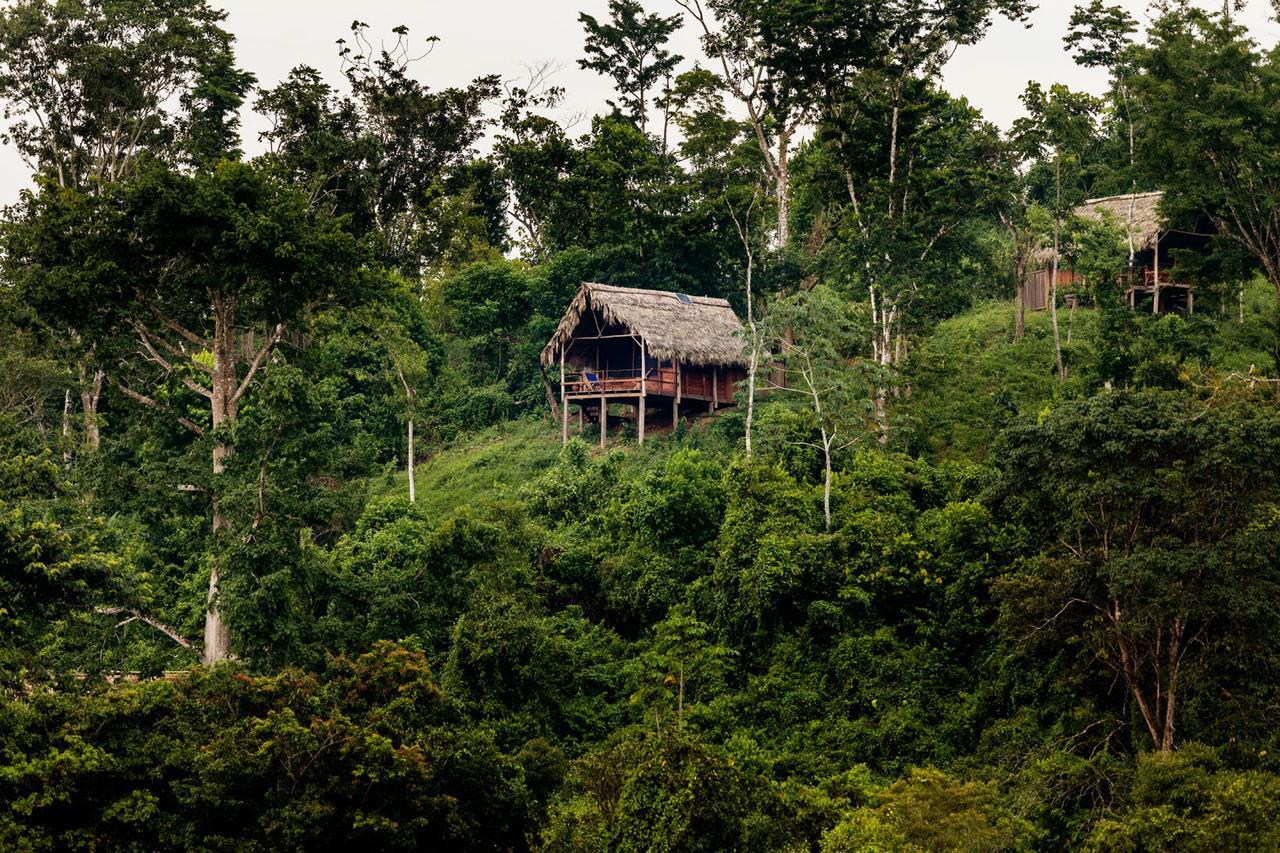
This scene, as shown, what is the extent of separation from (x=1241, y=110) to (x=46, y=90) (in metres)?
29.9

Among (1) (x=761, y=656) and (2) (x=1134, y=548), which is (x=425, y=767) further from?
(2) (x=1134, y=548)

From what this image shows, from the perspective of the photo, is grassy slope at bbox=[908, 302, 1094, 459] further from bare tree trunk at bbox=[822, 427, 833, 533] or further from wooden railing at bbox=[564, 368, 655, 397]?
wooden railing at bbox=[564, 368, 655, 397]

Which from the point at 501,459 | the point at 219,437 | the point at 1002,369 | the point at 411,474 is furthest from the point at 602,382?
the point at 219,437

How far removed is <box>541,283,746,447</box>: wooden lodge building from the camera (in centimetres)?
3697

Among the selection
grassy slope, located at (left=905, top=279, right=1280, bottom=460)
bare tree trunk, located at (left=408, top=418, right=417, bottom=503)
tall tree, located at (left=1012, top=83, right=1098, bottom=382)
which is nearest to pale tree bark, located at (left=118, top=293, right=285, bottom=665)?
bare tree trunk, located at (left=408, top=418, right=417, bottom=503)

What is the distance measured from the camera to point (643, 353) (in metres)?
36.8

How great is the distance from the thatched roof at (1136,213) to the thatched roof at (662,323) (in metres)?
10.3

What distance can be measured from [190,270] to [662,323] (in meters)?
14.7

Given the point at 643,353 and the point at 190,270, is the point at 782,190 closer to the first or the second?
the point at 643,353

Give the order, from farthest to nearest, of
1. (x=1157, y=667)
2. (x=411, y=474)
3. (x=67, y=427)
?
(x=67, y=427) < (x=411, y=474) < (x=1157, y=667)

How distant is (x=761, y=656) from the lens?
86.1 ft

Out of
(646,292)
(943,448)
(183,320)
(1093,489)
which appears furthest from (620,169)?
(1093,489)

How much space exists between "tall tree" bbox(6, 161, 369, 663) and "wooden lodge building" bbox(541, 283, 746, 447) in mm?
11631

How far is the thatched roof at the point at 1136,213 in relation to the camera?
36.4m
